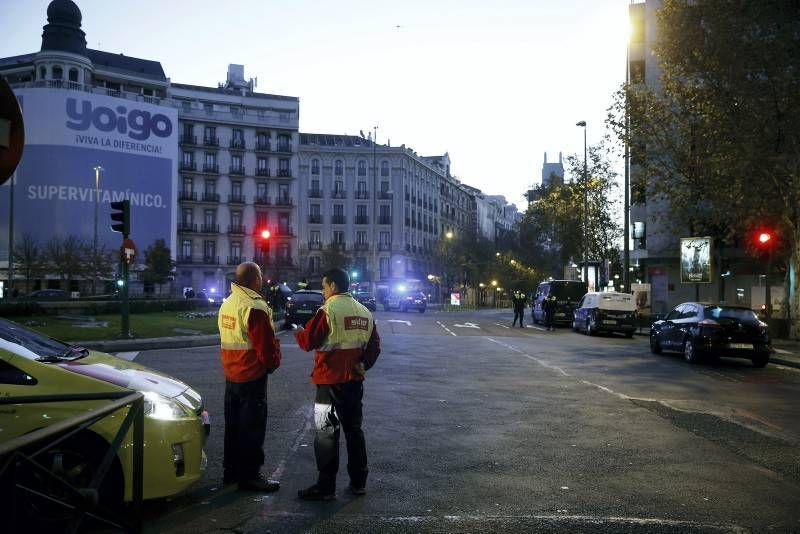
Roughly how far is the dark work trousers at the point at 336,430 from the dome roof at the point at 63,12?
246 ft

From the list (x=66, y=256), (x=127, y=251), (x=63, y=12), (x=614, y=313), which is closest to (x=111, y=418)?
(x=127, y=251)

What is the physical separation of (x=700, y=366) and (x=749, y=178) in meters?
8.94

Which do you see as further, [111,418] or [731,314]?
[731,314]

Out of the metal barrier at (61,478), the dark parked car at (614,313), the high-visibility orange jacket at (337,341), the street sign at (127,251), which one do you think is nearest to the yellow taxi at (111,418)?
the metal barrier at (61,478)

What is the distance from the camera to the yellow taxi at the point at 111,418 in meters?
3.82

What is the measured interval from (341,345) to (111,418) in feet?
7.95

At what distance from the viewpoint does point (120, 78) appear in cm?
7506

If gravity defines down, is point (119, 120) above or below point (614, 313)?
above

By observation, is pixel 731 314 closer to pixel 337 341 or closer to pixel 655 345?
pixel 655 345

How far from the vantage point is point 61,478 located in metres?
2.82

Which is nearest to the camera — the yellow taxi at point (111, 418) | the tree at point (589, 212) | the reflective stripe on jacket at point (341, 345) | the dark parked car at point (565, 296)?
the yellow taxi at point (111, 418)

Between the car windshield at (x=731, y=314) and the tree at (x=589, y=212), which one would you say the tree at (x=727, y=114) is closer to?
the car windshield at (x=731, y=314)

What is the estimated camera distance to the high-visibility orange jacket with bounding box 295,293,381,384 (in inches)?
220

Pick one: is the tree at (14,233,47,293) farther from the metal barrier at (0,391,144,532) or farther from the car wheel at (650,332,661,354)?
the metal barrier at (0,391,144,532)
